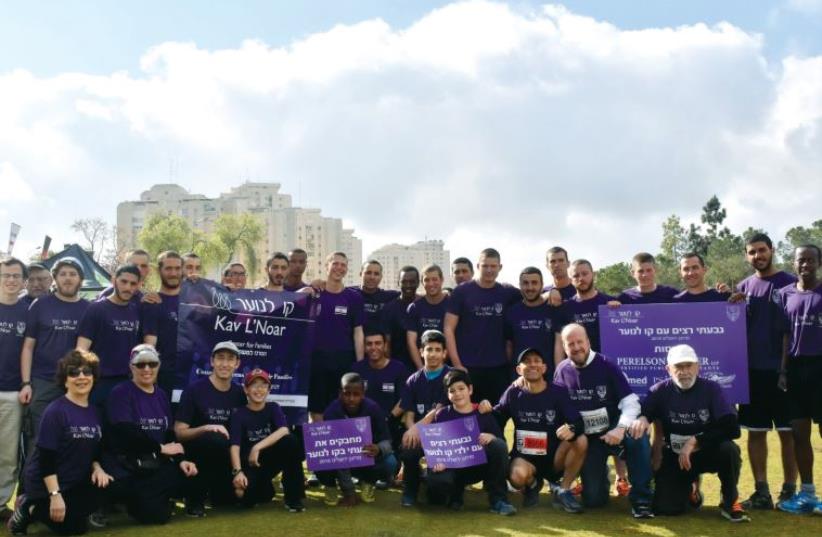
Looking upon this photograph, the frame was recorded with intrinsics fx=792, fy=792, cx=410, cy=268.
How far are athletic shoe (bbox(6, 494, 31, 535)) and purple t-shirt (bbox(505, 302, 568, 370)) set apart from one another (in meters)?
5.01

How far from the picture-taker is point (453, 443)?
24.4ft

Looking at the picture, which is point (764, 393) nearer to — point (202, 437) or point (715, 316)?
point (715, 316)

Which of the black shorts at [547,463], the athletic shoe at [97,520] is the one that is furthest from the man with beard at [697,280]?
the athletic shoe at [97,520]

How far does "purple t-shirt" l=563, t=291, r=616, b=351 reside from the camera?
8594 millimetres

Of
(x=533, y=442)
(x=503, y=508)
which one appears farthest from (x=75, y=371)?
(x=533, y=442)

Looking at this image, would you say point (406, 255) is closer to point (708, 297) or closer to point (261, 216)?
point (261, 216)

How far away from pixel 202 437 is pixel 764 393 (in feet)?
17.9

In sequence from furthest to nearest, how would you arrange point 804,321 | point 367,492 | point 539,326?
point 539,326, point 367,492, point 804,321

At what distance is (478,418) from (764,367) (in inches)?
114

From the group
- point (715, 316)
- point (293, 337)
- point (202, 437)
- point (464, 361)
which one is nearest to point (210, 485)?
point (202, 437)

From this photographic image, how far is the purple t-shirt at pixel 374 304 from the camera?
31.5ft

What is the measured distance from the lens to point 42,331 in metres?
7.69

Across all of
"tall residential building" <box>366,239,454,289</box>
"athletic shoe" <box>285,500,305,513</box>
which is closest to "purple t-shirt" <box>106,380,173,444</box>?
"athletic shoe" <box>285,500,305,513</box>

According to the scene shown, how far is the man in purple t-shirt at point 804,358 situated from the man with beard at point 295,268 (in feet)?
17.8
